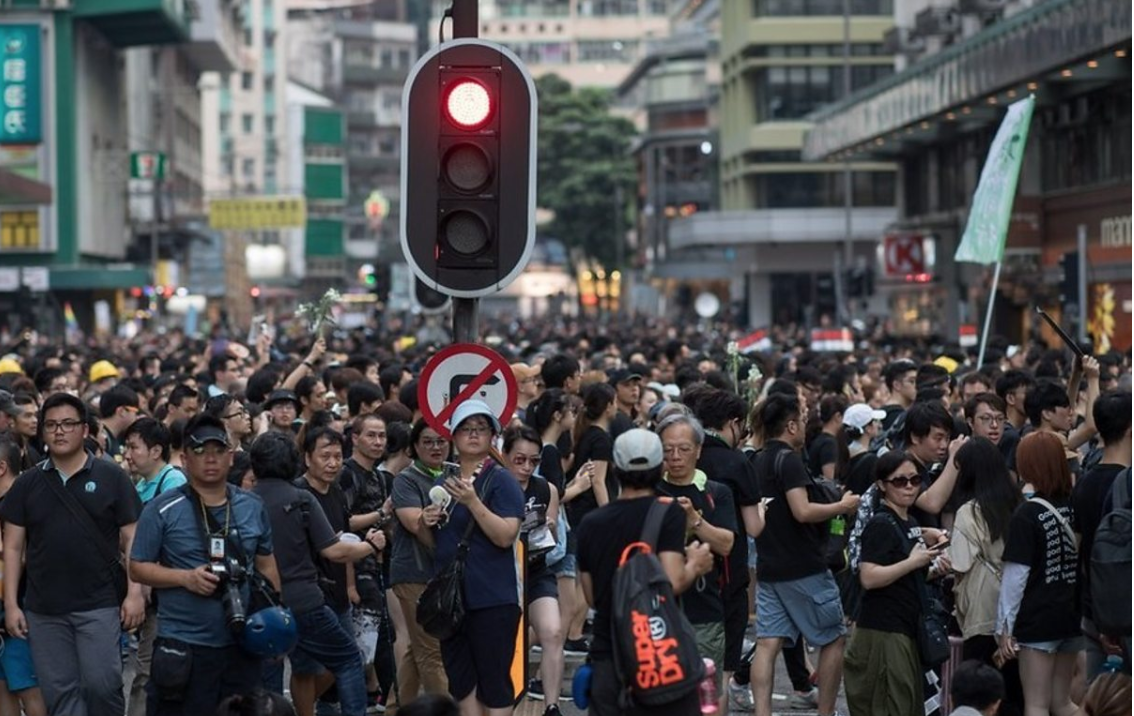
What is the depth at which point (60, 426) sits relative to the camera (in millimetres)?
9992

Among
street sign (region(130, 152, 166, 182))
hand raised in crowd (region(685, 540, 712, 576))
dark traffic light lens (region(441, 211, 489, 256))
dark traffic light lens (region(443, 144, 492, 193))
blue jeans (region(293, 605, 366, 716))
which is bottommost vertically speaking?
blue jeans (region(293, 605, 366, 716))

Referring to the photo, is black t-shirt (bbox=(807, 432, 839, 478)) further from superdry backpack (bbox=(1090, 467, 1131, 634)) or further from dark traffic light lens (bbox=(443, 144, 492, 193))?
superdry backpack (bbox=(1090, 467, 1131, 634))

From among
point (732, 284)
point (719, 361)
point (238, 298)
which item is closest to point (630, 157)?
point (238, 298)

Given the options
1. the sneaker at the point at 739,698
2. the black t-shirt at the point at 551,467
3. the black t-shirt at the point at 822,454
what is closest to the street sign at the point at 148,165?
the black t-shirt at the point at 822,454

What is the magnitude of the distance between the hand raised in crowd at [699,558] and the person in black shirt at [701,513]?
56 cm

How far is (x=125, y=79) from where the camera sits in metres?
79.9

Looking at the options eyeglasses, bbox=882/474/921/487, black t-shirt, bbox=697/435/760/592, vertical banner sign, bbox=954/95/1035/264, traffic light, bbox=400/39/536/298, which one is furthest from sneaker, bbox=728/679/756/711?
vertical banner sign, bbox=954/95/1035/264

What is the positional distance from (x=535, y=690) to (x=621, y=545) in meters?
5.31

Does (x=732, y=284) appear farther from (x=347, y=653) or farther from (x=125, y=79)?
(x=347, y=653)

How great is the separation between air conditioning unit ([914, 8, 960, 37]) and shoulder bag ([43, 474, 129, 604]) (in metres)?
40.6

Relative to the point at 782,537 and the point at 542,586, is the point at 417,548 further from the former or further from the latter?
the point at 782,537

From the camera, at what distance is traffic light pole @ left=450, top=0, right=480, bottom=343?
1077 cm

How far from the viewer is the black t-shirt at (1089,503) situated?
9.70 m

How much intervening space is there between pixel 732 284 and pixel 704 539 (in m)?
75.4
